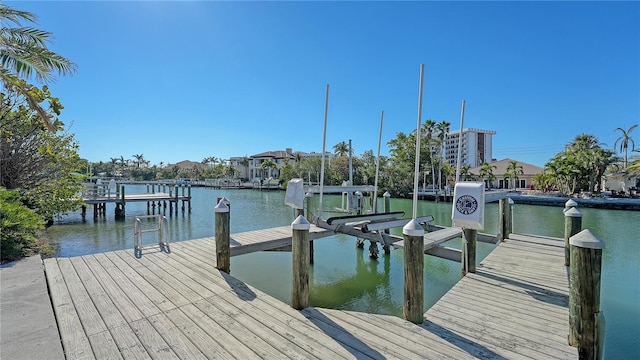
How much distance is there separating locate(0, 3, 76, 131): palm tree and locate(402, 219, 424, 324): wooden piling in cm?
913

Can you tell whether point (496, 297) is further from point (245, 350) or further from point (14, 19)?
point (14, 19)

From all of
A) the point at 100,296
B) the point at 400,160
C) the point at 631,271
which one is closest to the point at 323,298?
the point at 100,296

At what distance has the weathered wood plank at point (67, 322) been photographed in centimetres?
280

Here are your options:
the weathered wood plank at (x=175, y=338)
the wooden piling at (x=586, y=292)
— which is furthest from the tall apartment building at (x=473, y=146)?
the weathered wood plank at (x=175, y=338)

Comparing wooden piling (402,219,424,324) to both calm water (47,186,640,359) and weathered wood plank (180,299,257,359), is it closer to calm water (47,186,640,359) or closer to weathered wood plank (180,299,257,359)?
weathered wood plank (180,299,257,359)

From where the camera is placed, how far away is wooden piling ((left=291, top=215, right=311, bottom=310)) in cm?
383

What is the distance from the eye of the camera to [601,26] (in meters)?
10.4

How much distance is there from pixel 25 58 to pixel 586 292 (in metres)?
11.5

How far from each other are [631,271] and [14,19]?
59.6 feet

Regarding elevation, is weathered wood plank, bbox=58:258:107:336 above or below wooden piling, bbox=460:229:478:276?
below

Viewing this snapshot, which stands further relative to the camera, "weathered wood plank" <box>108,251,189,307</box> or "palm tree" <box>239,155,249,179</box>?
"palm tree" <box>239,155,249,179</box>

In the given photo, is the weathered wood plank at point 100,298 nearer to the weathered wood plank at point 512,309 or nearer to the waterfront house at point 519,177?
the weathered wood plank at point 512,309

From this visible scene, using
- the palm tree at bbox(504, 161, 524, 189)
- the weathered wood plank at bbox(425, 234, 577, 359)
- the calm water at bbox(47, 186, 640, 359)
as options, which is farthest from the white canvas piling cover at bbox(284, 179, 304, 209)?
the palm tree at bbox(504, 161, 524, 189)

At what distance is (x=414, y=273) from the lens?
11.6ft
